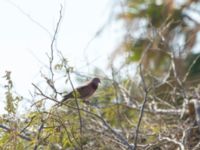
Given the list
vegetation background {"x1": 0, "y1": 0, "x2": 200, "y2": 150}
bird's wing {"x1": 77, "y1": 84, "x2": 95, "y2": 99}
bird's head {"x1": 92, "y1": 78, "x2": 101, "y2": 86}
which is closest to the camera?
vegetation background {"x1": 0, "y1": 0, "x2": 200, "y2": 150}

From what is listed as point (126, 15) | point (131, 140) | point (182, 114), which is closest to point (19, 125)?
point (131, 140)

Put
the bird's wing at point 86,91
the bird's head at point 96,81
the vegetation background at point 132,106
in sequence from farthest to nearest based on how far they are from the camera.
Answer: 1. the bird's head at point 96,81
2. the bird's wing at point 86,91
3. the vegetation background at point 132,106

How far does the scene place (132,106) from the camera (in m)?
6.71

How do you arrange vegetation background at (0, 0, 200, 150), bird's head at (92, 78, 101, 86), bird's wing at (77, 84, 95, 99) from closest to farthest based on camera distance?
vegetation background at (0, 0, 200, 150)
bird's wing at (77, 84, 95, 99)
bird's head at (92, 78, 101, 86)

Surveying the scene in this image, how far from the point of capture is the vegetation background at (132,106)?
3.92 meters

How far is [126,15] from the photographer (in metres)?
9.27

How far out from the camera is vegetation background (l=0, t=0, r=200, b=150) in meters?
3.92

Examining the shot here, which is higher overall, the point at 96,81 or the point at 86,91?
the point at 96,81

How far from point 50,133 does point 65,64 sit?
397 millimetres

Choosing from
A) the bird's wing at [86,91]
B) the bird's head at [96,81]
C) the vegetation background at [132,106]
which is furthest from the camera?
the bird's head at [96,81]

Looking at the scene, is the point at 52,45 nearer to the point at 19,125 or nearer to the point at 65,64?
the point at 65,64

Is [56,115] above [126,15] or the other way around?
the other way around

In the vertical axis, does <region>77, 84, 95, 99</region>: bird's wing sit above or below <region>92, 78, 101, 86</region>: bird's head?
below

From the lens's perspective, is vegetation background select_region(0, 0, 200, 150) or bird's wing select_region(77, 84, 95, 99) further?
bird's wing select_region(77, 84, 95, 99)
